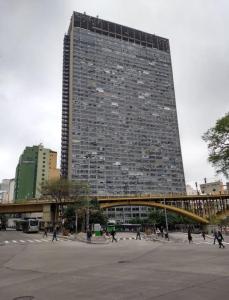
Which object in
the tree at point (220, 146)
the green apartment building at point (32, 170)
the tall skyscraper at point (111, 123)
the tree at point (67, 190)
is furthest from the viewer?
the green apartment building at point (32, 170)

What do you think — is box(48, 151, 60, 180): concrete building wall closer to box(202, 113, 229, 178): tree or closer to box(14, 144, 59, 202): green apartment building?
box(14, 144, 59, 202): green apartment building

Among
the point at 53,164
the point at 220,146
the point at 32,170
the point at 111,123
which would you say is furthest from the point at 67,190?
the point at 53,164

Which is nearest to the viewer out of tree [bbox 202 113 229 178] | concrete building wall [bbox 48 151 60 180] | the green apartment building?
tree [bbox 202 113 229 178]

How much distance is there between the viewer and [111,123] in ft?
569

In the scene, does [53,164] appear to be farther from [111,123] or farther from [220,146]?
[220,146]

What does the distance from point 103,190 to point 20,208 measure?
71.5 metres

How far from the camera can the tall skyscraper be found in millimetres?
160750

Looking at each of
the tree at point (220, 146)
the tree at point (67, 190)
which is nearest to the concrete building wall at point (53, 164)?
the tree at point (67, 190)

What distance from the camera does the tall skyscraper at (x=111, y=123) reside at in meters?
161

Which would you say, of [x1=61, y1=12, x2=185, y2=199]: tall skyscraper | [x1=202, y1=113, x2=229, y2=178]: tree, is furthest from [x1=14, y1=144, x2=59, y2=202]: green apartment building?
[x1=202, y1=113, x2=229, y2=178]: tree

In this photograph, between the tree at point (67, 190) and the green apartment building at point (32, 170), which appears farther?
the green apartment building at point (32, 170)

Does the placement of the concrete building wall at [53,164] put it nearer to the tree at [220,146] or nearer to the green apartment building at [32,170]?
the green apartment building at [32,170]

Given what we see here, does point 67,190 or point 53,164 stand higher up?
point 53,164

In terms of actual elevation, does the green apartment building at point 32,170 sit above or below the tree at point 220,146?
above
